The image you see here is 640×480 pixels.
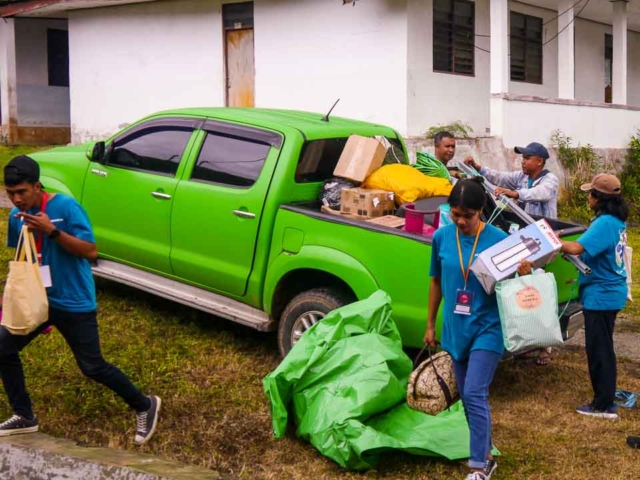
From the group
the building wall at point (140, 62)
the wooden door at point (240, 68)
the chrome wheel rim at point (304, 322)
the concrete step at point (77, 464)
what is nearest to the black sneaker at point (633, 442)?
the chrome wheel rim at point (304, 322)

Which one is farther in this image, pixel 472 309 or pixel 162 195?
pixel 162 195

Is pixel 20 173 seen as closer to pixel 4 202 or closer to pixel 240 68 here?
pixel 4 202

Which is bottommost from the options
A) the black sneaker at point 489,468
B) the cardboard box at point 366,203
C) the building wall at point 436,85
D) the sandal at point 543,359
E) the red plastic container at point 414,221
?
the black sneaker at point 489,468

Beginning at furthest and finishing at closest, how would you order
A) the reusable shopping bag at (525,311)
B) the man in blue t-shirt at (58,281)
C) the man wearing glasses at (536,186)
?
1. the man wearing glasses at (536,186)
2. the man in blue t-shirt at (58,281)
3. the reusable shopping bag at (525,311)

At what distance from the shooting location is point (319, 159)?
6727 millimetres

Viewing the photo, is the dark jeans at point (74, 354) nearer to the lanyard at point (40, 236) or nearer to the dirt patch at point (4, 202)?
the lanyard at point (40, 236)

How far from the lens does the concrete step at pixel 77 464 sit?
4.43m

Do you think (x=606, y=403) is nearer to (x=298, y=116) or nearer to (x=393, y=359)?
(x=393, y=359)

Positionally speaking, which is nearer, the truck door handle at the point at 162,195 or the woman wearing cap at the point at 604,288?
the woman wearing cap at the point at 604,288

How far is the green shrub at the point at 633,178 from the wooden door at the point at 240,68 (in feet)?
23.1

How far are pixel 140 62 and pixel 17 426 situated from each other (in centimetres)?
1328

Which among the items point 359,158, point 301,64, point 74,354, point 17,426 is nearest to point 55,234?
point 74,354

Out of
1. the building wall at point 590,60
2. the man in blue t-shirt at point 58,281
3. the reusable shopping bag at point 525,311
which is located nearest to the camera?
the reusable shopping bag at point 525,311

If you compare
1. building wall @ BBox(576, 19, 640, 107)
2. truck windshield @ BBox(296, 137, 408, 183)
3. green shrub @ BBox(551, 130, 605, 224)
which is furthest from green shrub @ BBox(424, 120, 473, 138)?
truck windshield @ BBox(296, 137, 408, 183)
